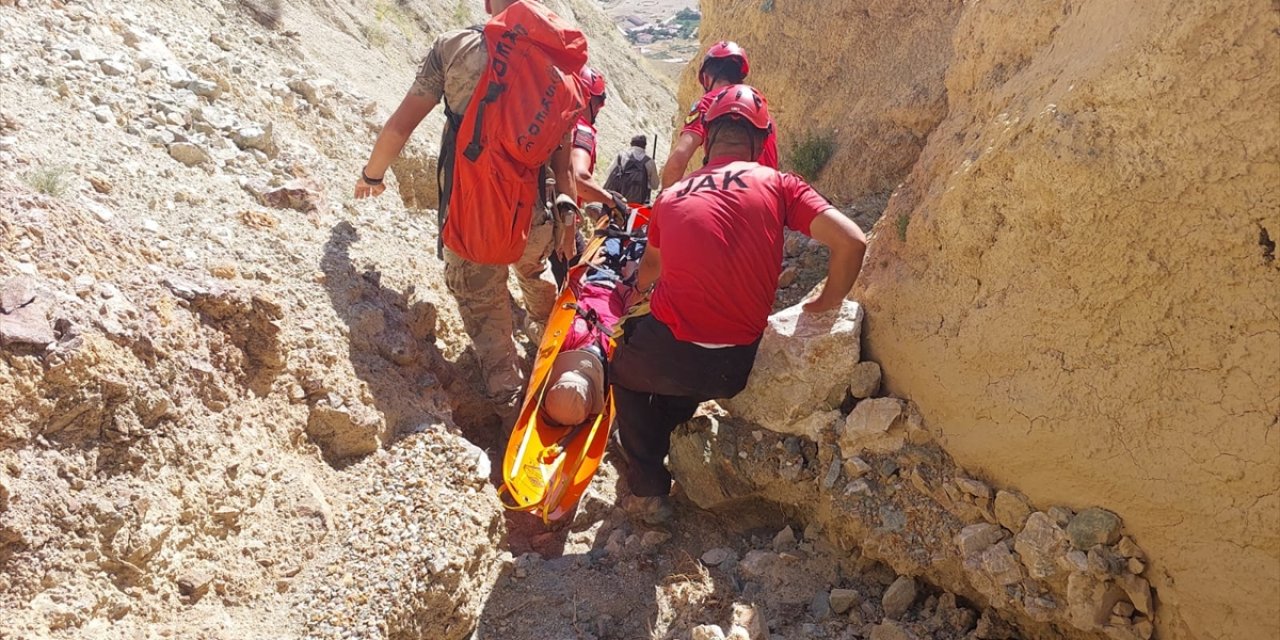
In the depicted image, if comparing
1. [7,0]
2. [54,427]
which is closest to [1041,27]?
[54,427]

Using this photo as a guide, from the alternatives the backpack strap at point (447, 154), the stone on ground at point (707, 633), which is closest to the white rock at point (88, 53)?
the backpack strap at point (447, 154)

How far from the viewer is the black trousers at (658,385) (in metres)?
3.49

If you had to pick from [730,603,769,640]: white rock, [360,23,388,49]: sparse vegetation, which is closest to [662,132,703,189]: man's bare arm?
[730,603,769,640]: white rock

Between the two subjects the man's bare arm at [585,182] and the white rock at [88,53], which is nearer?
the white rock at [88,53]

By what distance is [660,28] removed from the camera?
42.6 meters

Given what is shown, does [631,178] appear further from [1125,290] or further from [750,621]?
[1125,290]

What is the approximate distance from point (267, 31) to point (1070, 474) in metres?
5.87

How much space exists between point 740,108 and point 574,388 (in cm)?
138

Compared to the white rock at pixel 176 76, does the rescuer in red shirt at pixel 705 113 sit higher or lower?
higher

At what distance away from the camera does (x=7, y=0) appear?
4227 mm

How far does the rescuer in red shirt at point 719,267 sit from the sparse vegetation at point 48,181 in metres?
2.17

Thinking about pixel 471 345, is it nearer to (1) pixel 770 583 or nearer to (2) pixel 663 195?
(2) pixel 663 195

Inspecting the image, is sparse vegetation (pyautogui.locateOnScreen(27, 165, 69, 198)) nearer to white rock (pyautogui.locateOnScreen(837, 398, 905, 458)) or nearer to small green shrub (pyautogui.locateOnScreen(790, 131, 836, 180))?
white rock (pyautogui.locateOnScreen(837, 398, 905, 458))

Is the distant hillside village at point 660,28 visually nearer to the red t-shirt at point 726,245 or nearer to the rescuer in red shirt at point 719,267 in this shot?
the rescuer in red shirt at point 719,267
